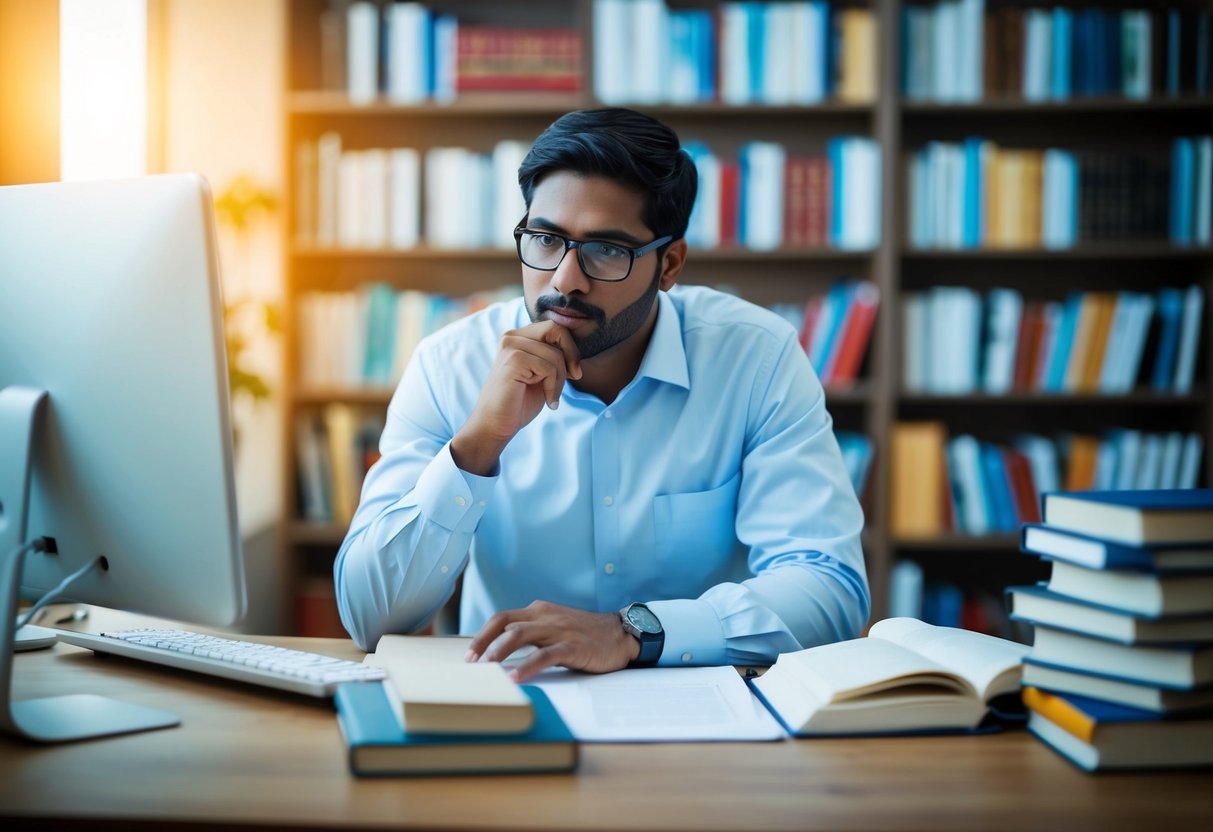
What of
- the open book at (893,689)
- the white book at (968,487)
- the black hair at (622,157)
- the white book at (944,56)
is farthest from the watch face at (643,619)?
the white book at (944,56)

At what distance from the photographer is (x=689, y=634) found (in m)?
1.21

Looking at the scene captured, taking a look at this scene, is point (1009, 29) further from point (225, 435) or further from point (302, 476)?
point (225, 435)

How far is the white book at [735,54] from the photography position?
3014 millimetres

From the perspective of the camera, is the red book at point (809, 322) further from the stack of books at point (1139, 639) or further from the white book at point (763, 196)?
the stack of books at point (1139, 639)

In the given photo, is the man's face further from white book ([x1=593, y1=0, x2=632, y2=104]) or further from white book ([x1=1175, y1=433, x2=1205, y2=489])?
white book ([x1=1175, y1=433, x2=1205, y2=489])

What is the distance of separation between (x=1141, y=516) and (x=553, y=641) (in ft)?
1.85

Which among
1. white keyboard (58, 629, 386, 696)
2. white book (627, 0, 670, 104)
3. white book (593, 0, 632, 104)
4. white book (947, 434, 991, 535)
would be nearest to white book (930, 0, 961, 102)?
white book (627, 0, 670, 104)

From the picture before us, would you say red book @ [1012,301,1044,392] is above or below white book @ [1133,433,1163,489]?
above

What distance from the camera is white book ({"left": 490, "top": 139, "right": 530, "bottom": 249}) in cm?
307

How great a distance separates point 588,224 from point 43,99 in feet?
3.40

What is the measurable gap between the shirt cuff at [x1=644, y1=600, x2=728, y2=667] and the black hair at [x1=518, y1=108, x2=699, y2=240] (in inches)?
25.0

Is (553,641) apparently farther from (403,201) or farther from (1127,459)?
(1127,459)

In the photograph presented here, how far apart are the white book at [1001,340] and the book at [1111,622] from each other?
2220 millimetres

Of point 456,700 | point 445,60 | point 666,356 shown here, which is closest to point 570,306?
point 666,356
